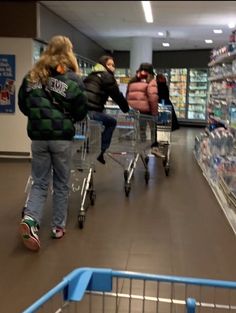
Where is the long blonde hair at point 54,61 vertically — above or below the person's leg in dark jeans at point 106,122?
above

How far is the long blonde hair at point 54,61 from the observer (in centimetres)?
345

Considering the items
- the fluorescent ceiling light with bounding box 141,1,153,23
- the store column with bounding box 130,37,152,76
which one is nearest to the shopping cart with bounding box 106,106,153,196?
the fluorescent ceiling light with bounding box 141,1,153,23

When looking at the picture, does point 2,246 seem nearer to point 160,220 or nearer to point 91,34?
point 160,220

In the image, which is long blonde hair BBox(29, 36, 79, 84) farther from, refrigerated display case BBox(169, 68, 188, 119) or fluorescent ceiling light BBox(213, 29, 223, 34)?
refrigerated display case BBox(169, 68, 188, 119)

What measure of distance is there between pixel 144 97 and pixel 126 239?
2914 mm

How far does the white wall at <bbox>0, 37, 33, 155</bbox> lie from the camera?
7.07 metres

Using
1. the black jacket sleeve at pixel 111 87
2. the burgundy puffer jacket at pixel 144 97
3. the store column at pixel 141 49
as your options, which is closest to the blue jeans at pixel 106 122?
the black jacket sleeve at pixel 111 87

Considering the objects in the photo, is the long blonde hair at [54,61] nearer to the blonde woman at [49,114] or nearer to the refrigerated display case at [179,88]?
the blonde woman at [49,114]

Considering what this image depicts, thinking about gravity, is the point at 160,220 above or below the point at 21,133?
below

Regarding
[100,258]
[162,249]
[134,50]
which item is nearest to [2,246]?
[100,258]

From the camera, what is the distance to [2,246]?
3.45m

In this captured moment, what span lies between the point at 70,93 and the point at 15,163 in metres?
3.92

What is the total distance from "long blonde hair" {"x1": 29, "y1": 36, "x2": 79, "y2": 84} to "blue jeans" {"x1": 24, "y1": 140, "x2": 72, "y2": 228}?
0.53 metres

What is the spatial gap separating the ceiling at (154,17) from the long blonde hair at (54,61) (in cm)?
394
